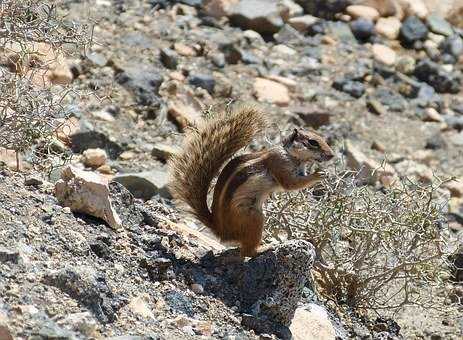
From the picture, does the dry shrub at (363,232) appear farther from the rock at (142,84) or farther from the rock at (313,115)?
the rock at (313,115)

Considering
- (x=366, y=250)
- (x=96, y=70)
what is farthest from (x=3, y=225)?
(x=96, y=70)

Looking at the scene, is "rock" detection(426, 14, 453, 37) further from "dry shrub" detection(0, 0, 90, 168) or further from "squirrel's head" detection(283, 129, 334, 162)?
"dry shrub" detection(0, 0, 90, 168)

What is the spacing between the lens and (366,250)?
700cm

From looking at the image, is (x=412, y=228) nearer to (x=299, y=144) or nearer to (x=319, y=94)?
(x=299, y=144)

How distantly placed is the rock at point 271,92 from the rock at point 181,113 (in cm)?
112

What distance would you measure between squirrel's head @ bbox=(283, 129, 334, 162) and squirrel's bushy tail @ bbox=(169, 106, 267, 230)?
1.28 ft

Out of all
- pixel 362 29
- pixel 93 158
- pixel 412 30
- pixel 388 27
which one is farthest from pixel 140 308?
pixel 412 30

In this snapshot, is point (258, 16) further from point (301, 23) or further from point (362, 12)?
point (362, 12)

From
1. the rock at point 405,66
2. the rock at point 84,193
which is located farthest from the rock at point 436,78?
the rock at point 84,193

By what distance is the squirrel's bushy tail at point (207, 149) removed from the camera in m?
5.91

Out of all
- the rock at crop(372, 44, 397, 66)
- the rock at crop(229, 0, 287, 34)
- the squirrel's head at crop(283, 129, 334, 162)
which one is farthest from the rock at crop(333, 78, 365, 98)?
the squirrel's head at crop(283, 129, 334, 162)

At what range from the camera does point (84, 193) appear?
19.2ft

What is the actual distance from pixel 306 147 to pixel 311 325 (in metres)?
1.04

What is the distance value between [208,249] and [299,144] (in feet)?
2.74
